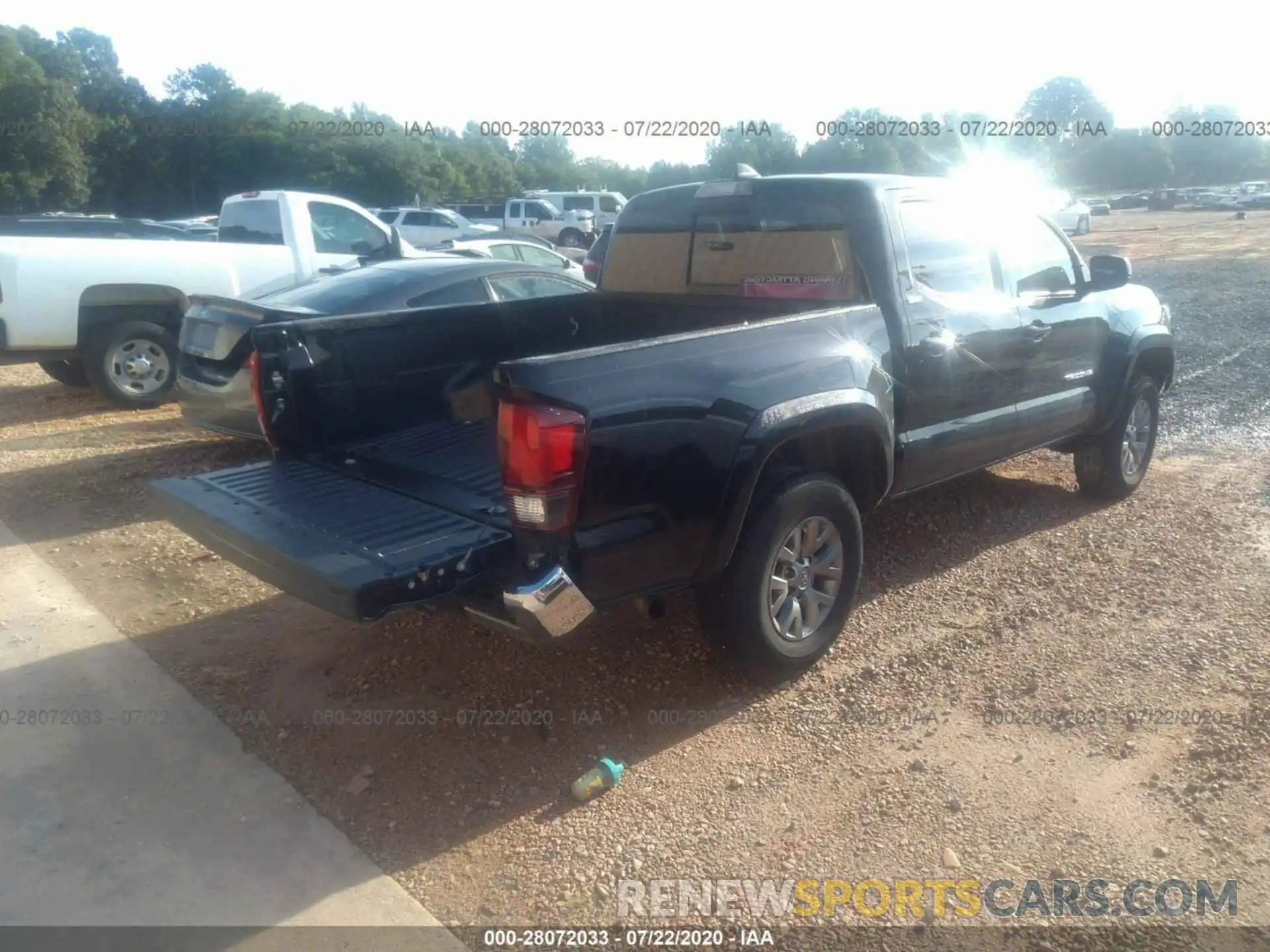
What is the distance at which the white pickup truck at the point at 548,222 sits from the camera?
96.4ft

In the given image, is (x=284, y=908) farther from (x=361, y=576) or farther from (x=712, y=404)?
(x=712, y=404)

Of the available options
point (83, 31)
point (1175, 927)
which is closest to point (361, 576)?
point (1175, 927)

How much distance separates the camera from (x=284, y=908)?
3018 mm

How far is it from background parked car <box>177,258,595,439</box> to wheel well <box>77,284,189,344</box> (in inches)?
A: 73.0

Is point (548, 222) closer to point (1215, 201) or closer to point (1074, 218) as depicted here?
point (1074, 218)

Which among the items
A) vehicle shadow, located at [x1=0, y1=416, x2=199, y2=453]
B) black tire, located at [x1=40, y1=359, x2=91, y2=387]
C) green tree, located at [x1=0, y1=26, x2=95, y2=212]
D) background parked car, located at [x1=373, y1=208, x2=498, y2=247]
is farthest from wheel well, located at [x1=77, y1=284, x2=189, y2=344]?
green tree, located at [x1=0, y1=26, x2=95, y2=212]

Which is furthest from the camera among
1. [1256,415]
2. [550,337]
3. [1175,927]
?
[1256,415]

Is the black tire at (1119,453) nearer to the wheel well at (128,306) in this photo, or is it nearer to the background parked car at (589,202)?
the wheel well at (128,306)

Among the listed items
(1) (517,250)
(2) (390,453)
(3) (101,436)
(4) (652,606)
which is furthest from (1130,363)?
(1) (517,250)

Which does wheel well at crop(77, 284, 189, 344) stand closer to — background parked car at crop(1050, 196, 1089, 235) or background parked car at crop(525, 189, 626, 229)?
background parked car at crop(525, 189, 626, 229)

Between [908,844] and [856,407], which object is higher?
[856,407]

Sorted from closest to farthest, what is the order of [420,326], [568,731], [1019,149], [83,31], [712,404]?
1. [712,404]
2. [568,731]
3. [420,326]
4. [1019,149]
5. [83,31]

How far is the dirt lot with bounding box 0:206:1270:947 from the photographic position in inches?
127

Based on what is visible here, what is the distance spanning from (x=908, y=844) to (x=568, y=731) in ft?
4.22
